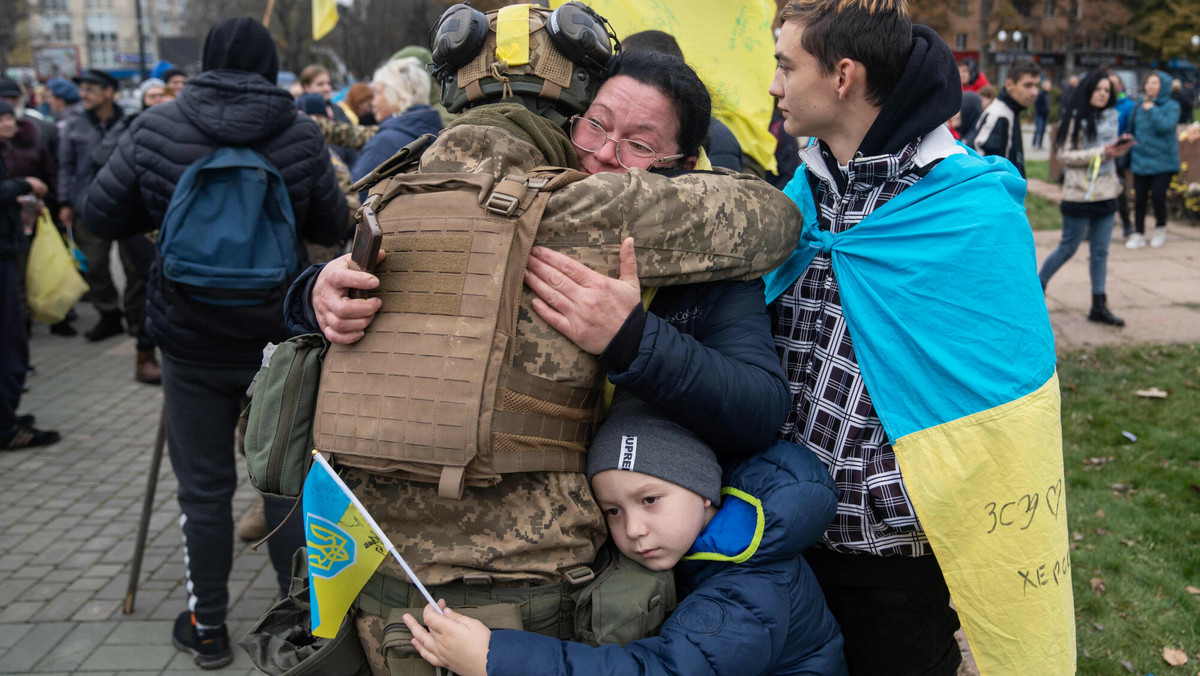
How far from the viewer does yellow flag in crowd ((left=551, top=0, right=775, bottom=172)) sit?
3605 millimetres

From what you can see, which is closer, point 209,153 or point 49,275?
point 209,153

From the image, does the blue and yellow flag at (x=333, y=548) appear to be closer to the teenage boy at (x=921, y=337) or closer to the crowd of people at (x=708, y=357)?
the crowd of people at (x=708, y=357)

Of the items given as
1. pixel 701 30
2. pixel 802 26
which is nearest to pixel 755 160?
pixel 701 30

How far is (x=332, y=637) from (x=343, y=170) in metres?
3.68

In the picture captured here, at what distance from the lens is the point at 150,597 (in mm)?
4352

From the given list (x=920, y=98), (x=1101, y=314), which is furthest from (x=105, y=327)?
(x=1101, y=314)

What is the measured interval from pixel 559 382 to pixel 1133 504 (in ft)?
14.7

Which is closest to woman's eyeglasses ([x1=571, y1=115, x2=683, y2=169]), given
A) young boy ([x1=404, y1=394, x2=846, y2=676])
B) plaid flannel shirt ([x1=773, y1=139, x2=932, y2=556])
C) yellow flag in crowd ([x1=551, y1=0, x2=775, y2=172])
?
plaid flannel shirt ([x1=773, y1=139, x2=932, y2=556])

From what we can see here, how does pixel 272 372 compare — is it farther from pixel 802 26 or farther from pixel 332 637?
pixel 802 26

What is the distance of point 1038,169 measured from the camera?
18531mm

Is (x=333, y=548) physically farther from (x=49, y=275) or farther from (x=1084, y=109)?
(x=1084, y=109)

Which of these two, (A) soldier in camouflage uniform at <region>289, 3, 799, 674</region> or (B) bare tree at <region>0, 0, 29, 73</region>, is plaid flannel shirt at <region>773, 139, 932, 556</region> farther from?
(B) bare tree at <region>0, 0, 29, 73</region>

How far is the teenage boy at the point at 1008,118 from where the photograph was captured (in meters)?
6.40

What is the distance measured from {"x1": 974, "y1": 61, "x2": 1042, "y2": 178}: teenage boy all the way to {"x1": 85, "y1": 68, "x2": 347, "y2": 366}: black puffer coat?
4866 mm
